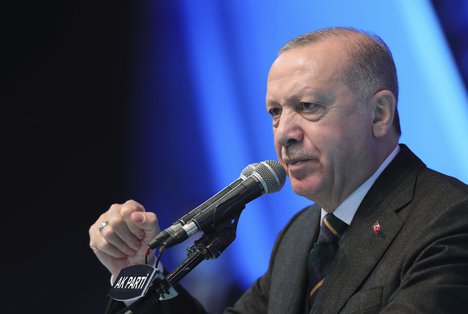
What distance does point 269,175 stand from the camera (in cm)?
177

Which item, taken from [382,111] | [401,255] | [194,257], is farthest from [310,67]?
[194,257]

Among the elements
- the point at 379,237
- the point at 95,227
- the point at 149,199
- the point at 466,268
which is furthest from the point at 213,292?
the point at 466,268

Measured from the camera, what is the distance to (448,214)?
1.80 meters

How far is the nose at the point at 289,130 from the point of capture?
2029 millimetres

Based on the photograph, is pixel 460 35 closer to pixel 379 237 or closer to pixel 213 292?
pixel 379 237

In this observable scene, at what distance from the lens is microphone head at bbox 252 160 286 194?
5.74 ft

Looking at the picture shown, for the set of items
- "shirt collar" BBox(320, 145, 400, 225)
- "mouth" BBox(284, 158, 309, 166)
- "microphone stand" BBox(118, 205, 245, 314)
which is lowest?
"shirt collar" BBox(320, 145, 400, 225)

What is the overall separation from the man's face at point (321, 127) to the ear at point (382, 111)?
35 mm

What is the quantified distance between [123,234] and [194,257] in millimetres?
538

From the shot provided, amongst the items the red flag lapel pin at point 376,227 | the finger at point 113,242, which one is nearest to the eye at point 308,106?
the red flag lapel pin at point 376,227

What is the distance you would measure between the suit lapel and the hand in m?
0.63

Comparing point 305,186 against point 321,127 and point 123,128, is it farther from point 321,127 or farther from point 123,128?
point 123,128

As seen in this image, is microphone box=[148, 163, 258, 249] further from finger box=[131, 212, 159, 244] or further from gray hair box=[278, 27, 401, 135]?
gray hair box=[278, 27, 401, 135]

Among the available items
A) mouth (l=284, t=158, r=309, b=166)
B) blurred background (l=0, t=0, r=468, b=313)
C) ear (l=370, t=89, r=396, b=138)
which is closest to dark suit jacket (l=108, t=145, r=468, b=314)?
ear (l=370, t=89, r=396, b=138)
